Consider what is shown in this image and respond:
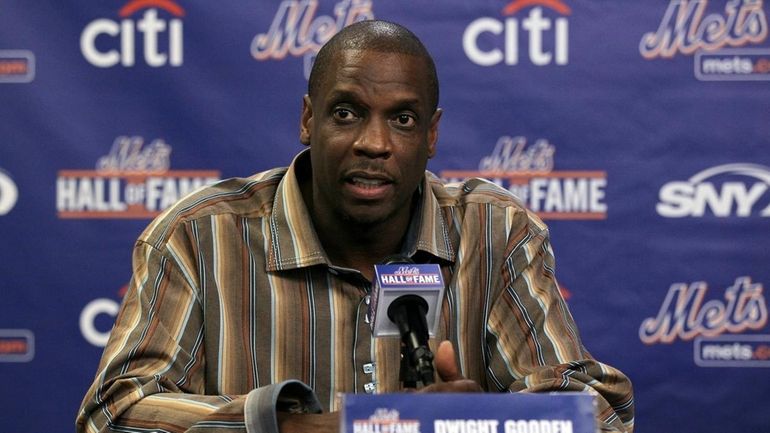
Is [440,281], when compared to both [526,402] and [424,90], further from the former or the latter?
[424,90]

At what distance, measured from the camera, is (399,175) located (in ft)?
6.78

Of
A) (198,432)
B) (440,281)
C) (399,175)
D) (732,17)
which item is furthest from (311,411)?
(732,17)

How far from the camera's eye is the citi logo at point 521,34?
11.6 feet

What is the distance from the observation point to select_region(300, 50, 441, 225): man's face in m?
2.04

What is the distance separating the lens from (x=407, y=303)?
1646 mm

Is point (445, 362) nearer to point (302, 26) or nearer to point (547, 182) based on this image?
point (547, 182)

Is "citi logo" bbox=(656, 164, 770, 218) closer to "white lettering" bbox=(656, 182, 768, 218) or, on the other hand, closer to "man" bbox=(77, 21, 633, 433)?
"white lettering" bbox=(656, 182, 768, 218)

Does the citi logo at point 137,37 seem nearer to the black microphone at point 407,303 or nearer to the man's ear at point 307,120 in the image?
the man's ear at point 307,120

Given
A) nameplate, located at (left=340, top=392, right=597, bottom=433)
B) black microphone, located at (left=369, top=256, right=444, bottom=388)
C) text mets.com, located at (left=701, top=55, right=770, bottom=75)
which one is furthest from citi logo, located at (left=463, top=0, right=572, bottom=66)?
nameplate, located at (left=340, top=392, right=597, bottom=433)

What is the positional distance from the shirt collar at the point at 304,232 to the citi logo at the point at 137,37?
145 cm

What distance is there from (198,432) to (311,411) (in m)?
0.18

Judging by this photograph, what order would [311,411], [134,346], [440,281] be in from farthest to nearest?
[134,346]
[311,411]
[440,281]

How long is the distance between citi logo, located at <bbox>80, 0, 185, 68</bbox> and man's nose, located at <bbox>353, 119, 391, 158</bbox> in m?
1.70

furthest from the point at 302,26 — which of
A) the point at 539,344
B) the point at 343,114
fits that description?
the point at 539,344
